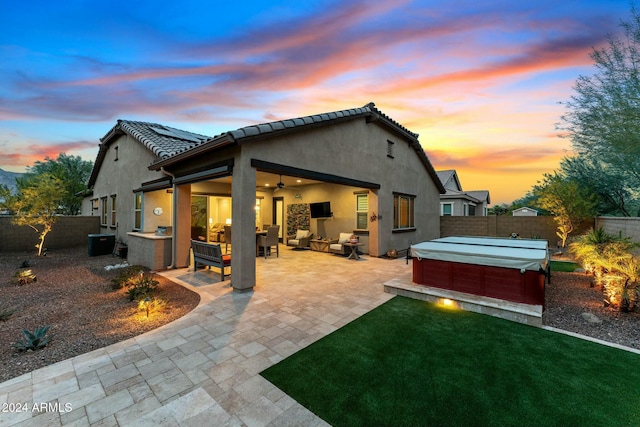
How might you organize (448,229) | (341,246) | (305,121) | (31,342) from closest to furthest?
(31,342), (305,121), (341,246), (448,229)

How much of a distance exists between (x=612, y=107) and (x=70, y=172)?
3802cm

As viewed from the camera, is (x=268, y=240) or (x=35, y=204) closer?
(x=268, y=240)

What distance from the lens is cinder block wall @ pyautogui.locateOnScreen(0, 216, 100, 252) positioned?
11.2 meters

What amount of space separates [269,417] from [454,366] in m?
2.11

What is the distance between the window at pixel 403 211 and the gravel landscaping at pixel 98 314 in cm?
557

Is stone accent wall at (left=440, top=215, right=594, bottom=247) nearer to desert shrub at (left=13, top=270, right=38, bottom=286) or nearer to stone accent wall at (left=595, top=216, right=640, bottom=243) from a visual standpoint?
stone accent wall at (left=595, top=216, right=640, bottom=243)

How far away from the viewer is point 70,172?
2477 cm

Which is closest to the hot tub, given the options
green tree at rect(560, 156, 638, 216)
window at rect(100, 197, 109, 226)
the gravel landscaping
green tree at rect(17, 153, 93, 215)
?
the gravel landscaping

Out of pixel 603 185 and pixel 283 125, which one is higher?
pixel 283 125

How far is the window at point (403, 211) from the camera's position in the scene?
444 inches

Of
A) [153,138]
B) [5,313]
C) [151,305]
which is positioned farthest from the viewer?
[153,138]

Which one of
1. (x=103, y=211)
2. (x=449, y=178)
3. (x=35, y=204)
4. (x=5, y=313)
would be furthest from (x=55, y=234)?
(x=449, y=178)

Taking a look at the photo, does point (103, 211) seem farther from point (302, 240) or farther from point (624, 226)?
point (624, 226)

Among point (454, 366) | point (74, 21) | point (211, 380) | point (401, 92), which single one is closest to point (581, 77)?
point (401, 92)
